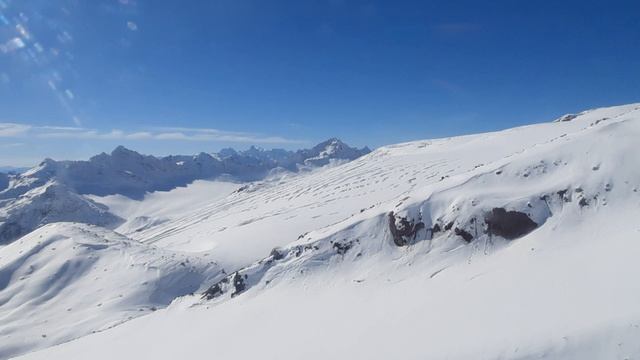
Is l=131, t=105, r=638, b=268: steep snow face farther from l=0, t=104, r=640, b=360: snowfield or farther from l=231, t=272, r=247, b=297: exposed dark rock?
l=231, t=272, r=247, b=297: exposed dark rock

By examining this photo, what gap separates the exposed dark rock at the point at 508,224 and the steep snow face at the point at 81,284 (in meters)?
35.2

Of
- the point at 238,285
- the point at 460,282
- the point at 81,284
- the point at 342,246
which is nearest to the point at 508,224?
the point at 460,282

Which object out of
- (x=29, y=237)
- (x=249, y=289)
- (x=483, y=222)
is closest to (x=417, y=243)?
(x=483, y=222)

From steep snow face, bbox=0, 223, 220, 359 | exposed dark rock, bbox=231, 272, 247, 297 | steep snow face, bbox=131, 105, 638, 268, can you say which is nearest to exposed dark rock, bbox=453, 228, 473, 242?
steep snow face, bbox=131, 105, 638, 268

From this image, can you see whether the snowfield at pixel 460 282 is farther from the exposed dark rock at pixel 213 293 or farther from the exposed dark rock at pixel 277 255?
the exposed dark rock at pixel 213 293

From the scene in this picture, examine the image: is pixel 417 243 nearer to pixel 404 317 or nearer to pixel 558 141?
pixel 404 317

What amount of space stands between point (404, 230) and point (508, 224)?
628 cm

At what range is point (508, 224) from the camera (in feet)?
78.7

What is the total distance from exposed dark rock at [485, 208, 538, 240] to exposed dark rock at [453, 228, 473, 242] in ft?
3.56

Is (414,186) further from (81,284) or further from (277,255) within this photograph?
(81,284)

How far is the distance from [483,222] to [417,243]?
13.3 feet

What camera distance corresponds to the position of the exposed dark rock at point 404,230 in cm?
2702

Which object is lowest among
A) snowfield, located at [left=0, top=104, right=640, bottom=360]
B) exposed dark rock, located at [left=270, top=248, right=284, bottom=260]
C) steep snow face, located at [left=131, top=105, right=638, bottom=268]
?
snowfield, located at [left=0, top=104, right=640, bottom=360]

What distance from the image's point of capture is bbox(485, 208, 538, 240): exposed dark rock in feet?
76.9
